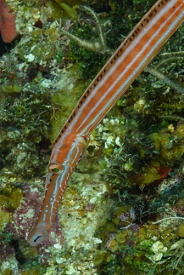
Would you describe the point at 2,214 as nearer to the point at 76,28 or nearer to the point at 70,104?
the point at 70,104

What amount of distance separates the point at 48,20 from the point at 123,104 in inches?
85.3

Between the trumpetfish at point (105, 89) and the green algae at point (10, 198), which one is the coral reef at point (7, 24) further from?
the trumpetfish at point (105, 89)

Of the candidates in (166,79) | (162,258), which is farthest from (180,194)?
(166,79)

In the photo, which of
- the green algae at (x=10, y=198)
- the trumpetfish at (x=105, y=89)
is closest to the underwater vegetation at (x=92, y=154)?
the green algae at (x=10, y=198)

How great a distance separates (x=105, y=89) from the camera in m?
3.31

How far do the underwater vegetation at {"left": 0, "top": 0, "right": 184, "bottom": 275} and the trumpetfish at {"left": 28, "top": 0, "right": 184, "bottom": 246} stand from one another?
67cm

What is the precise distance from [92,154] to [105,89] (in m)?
1.62

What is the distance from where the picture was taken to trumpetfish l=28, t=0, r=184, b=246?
3.18 metres

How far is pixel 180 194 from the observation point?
12.1ft

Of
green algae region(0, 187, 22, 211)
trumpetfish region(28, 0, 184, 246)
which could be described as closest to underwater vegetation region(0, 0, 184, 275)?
green algae region(0, 187, 22, 211)

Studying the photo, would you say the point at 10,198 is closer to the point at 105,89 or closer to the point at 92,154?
the point at 92,154

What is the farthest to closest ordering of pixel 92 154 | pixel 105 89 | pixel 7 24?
pixel 7 24, pixel 92 154, pixel 105 89

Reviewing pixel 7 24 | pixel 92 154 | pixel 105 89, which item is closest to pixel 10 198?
pixel 92 154

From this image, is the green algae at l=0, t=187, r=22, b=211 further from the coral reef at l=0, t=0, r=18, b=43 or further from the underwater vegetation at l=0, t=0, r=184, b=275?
the coral reef at l=0, t=0, r=18, b=43
